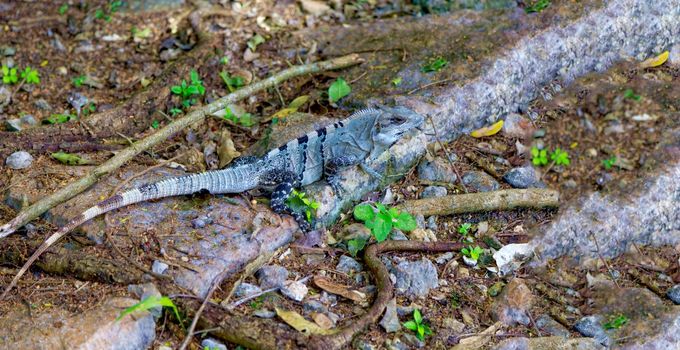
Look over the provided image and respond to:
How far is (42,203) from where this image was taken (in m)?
5.29

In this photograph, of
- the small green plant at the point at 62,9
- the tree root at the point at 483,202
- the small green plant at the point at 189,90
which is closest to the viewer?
the tree root at the point at 483,202

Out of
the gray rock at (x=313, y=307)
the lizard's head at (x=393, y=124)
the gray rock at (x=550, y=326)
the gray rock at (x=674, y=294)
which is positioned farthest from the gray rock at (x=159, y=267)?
the gray rock at (x=674, y=294)

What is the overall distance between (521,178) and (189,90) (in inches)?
130

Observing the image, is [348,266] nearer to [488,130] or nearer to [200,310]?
[200,310]

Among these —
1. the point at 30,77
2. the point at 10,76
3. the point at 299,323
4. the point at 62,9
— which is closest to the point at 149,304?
the point at 299,323

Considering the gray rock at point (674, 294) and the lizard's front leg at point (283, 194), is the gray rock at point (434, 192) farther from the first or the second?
the gray rock at point (674, 294)

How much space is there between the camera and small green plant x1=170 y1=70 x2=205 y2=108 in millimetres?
6992

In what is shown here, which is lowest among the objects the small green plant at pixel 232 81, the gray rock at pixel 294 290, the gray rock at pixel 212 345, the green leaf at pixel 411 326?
the gray rock at pixel 212 345

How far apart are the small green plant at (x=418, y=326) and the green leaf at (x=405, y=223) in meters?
0.69

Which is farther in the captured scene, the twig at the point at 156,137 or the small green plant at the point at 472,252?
the small green plant at the point at 472,252

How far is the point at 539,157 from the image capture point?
658 centimetres

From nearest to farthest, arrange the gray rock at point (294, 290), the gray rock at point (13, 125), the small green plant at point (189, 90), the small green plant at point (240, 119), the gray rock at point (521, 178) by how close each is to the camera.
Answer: the gray rock at point (294, 290), the gray rock at point (521, 178), the gray rock at point (13, 125), the small green plant at point (240, 119), the small green plant at point (189, 90)

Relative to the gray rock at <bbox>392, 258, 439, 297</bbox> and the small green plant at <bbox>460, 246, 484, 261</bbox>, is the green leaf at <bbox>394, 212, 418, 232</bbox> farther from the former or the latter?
the small green plant at <bbox>460, 246, 484, 261</bbox>

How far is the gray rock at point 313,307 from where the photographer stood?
4773mm
